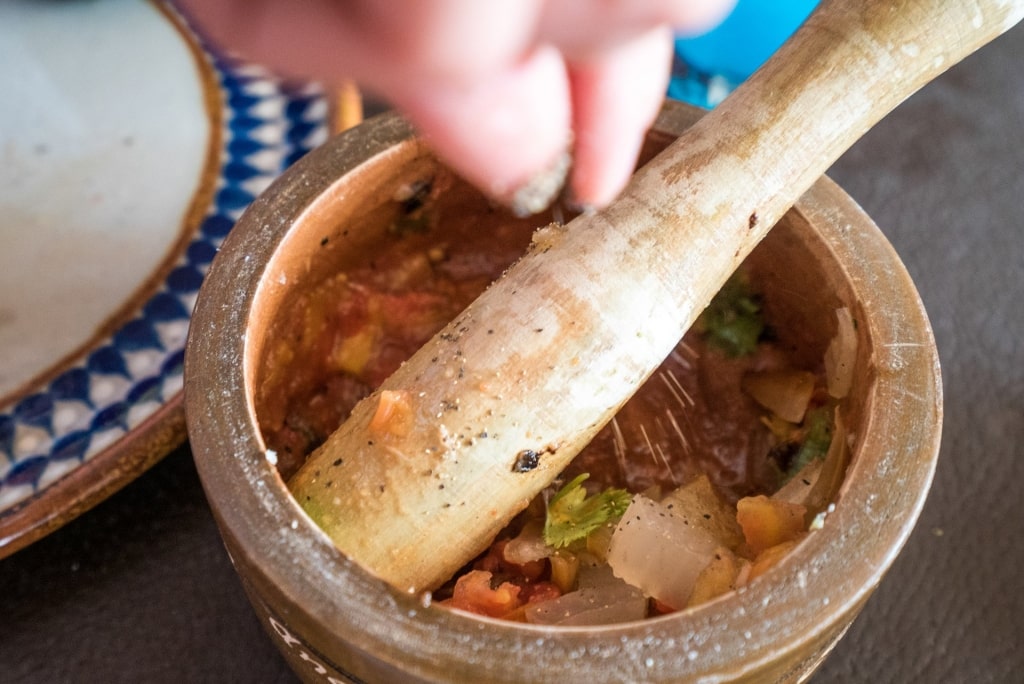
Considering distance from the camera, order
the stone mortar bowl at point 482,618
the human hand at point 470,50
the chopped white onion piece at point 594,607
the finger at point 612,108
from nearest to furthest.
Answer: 1. the human hand at point 470,50
2. the finger at point 612,108
3. the stone mortar bowl at point 482,618
4. the chopped white onion piece at point 594,607

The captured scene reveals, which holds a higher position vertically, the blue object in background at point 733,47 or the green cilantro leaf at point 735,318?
the blue object in background at point 733,47

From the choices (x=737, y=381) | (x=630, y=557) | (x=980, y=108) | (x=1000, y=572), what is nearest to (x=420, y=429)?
(x=630, y=557)

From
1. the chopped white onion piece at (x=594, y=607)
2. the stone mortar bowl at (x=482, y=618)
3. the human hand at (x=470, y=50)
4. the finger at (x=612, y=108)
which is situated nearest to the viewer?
the human hand at (x=470, y=50)

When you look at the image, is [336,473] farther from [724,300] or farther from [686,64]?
[686,64]

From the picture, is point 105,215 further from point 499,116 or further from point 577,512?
point 499,116

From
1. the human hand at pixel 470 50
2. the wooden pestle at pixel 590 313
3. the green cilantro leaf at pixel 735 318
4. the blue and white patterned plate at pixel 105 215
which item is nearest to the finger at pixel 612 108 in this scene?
the human hand at pixel 470 50

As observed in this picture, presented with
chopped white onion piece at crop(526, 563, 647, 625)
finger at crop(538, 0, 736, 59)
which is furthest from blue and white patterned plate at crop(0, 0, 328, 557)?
finger at crop(538, 0, 736, 59)

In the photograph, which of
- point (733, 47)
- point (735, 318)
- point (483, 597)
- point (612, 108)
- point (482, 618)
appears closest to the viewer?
point (612, 108)

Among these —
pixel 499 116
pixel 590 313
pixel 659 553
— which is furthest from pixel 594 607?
pixel 499 116

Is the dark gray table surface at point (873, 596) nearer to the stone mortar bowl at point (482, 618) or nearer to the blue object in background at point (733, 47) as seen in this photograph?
the stone mortar bowl at point (482, 618)
